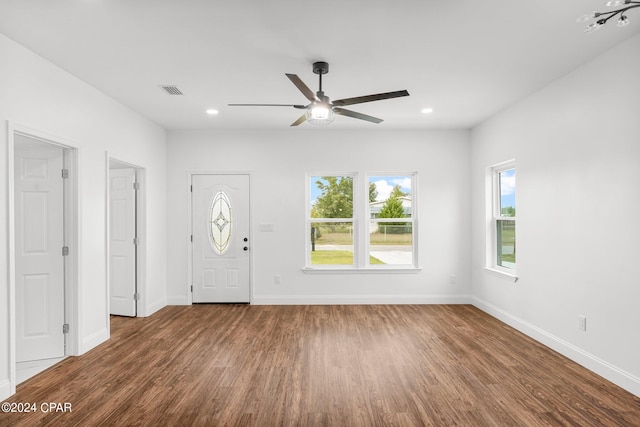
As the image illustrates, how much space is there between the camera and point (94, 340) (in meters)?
3.66

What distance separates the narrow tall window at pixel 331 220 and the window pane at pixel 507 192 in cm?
219

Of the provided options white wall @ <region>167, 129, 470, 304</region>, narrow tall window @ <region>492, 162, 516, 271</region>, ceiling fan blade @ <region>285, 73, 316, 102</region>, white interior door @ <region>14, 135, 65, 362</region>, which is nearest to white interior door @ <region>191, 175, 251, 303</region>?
white wall @ <region>167, 129, 470, 304</region>

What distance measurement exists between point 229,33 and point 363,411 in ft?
9.77

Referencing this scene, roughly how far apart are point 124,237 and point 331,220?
3035 millimetres

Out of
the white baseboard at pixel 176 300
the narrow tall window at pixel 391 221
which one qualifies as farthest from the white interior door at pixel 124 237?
the narrow tall window at pixel 391 221

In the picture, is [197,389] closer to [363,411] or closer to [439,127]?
[363,411]

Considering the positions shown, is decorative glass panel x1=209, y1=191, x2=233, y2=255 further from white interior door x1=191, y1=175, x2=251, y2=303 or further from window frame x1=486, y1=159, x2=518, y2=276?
window frame x1=486, y1=159, x2=518, y2=276

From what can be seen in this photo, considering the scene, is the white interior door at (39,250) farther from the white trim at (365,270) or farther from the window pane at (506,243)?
the window pane at (506,243)

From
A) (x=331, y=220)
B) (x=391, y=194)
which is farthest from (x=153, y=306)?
(x=391, y=194)

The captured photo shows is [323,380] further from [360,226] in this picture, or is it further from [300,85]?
[360,226]

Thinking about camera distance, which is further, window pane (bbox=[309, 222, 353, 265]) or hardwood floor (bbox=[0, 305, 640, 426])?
window pane (bbox=[309, 222, 353, 265])

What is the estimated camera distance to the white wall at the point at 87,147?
8.66 feet

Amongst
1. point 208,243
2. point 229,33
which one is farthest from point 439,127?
point 208,243

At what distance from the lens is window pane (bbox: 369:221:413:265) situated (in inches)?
220
